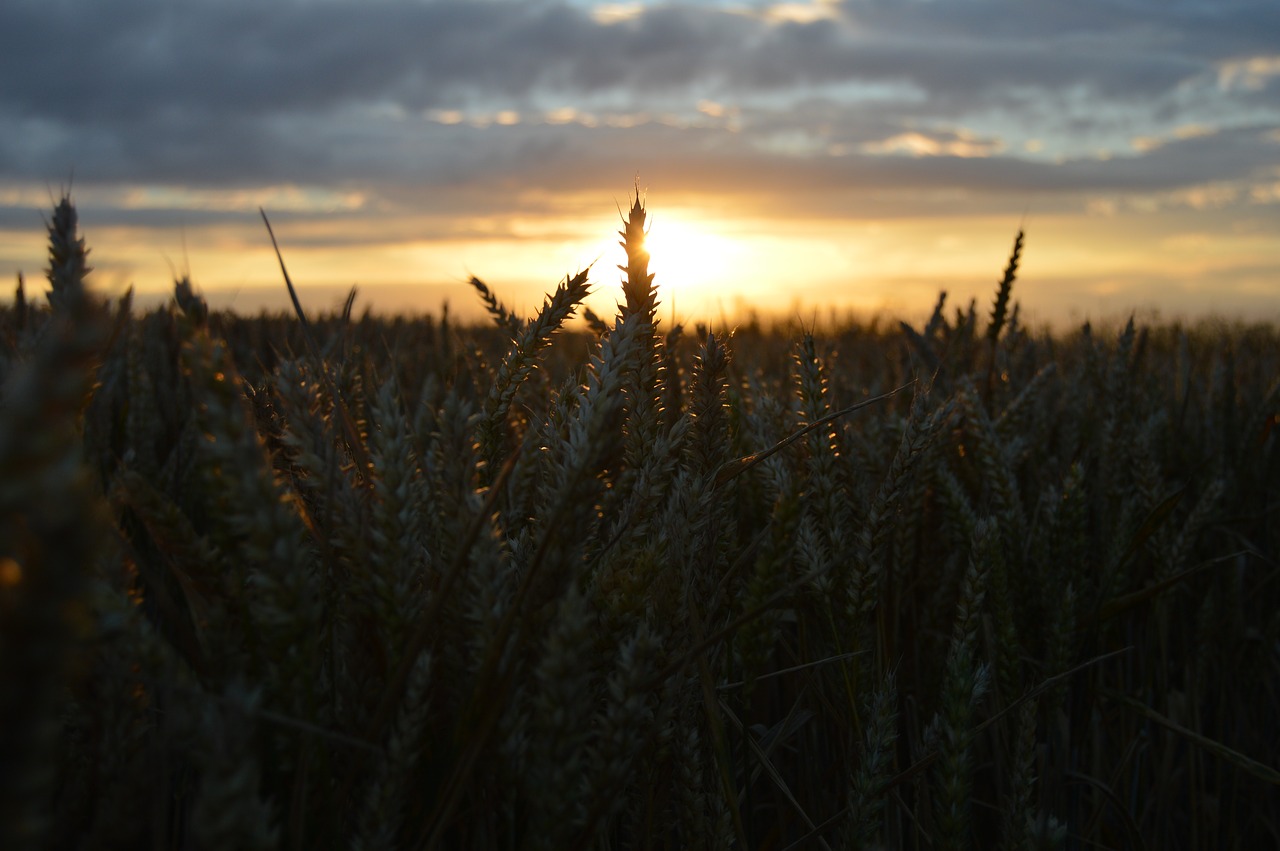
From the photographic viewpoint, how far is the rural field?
0.59 meters

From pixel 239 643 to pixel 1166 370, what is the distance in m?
4.29

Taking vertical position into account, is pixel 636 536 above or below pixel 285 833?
above

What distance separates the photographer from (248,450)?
59 cm

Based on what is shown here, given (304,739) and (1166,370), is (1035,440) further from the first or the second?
(304,739)

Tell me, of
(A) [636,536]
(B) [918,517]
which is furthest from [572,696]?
(B) [918,517]

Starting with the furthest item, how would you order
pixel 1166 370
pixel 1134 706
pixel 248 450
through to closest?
pixel 1166 370 → pixel 1134 706 → pixel 248 450

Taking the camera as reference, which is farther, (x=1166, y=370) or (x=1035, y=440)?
(x=1166, y=370)

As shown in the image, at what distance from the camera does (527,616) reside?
71cm

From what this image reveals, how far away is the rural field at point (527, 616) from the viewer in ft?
1.94

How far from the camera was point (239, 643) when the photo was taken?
2.26 ft

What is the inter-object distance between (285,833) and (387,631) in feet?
0.58

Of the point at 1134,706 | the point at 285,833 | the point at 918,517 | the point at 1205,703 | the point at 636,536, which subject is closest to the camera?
the point at 285,833

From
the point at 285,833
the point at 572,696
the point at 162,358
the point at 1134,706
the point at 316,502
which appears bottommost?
the point at 1134,706

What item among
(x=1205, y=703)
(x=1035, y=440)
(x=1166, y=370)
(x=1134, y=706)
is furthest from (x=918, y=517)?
(x=1166, y=370)
